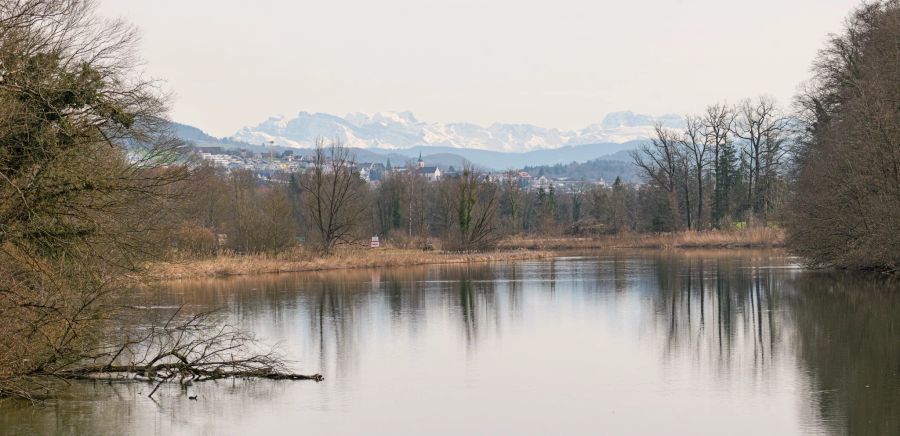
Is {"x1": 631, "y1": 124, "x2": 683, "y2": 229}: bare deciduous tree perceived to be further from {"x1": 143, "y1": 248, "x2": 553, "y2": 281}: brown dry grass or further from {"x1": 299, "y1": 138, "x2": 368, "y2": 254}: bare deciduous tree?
{"x1": 299, "y1": 138, "x2": 368, "y2": 254}: bare deciduous tree

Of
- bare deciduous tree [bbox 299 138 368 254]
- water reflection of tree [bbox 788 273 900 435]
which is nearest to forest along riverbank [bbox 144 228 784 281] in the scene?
bare deciduous tree [bbox 299 138 368 254]

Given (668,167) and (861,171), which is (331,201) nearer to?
(861,171)

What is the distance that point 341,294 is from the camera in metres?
36.6

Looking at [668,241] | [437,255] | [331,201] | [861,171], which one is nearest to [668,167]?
[668,241]

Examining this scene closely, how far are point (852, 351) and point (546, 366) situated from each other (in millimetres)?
6279

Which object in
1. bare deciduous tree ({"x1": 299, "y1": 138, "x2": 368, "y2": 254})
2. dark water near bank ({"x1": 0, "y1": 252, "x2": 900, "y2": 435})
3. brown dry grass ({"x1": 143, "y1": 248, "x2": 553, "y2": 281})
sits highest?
bare deciduous tree ({"x1": 299, "y1": 138, "x2": 368, "y2": 254})

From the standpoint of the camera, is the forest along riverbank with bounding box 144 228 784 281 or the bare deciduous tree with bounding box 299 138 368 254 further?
the bare deciduous tree with bounding box 299 138 368 254

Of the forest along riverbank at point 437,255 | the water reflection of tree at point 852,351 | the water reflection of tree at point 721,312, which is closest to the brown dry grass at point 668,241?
the forest along riverbank at point 437,255

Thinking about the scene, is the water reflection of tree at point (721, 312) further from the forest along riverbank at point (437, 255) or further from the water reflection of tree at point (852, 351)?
the forest along riverbank at point (437, 255)

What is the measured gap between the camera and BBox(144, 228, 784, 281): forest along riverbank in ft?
145

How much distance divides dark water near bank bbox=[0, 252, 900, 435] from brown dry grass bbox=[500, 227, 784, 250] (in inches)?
1132

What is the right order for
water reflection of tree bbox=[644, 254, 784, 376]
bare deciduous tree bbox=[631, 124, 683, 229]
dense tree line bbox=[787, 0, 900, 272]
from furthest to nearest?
bare deciduous tree bbox=[631, 124, 683, 229] → dense tree line bbox=[787, 0, 900, 272] → water reflection of tree bbox=[644, 254, 784, 376]

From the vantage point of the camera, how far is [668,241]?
70312mm

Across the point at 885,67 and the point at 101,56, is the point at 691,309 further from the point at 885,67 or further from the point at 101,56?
the point at 101,56
